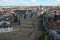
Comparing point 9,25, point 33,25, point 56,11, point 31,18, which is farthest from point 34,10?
point 9,25

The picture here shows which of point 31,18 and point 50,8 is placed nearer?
point 50,8

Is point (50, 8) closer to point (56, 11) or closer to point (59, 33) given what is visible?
point (56, 11)

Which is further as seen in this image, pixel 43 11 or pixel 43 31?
pixel 43 11

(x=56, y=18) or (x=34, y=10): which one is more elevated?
(x=34, y=10)

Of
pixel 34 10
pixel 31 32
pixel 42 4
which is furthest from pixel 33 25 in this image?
pixel 42 4

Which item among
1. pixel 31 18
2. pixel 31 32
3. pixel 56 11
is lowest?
pixel 31 32

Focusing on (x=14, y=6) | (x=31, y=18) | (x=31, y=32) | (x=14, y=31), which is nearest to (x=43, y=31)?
(x=31, y=32)

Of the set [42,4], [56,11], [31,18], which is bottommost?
[31,18]

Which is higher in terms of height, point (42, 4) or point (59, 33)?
point (42, 4)

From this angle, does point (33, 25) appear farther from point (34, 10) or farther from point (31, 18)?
point (34, 10)
